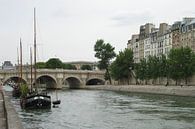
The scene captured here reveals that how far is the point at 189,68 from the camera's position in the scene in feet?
287

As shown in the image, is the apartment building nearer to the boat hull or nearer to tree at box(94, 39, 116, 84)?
tree at box(94, 39, 116, 84)

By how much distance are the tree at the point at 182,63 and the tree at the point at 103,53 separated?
122 feet

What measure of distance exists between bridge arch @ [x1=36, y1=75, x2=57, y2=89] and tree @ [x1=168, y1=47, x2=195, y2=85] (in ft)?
144

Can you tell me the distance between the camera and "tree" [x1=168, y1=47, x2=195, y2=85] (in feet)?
288

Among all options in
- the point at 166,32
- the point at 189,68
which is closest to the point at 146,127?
the point at 189,68

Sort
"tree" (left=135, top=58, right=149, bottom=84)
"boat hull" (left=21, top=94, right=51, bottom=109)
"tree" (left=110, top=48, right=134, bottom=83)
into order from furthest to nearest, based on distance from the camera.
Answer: "tree" (left=110, top=48, right=134, bottom=83) → "tree" (left=135, top=58, right=149, bottom=84) → "boat hull" (left=21, top=94, right=51, bottom=109)

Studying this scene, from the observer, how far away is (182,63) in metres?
88.2

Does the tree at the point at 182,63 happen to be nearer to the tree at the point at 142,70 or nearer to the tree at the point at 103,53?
the tree at the point at 142,70

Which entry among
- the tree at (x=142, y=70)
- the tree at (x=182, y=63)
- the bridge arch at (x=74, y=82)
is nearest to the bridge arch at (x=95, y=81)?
the bridge arch at (x=74, y=82)

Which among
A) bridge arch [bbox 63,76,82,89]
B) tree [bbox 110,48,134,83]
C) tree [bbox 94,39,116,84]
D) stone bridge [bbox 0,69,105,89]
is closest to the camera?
tree [bbox 110,48,134,83]

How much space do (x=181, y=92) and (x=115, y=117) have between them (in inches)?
1506

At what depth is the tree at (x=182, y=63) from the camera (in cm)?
8781

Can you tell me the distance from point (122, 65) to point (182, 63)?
33.3 m

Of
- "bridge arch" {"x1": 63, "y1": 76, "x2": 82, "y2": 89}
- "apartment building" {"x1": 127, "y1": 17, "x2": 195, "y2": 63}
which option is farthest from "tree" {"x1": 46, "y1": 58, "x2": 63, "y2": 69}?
"apartment building" {"x1": 127, "y1": 17, "x2": 195, "y2": 63}
